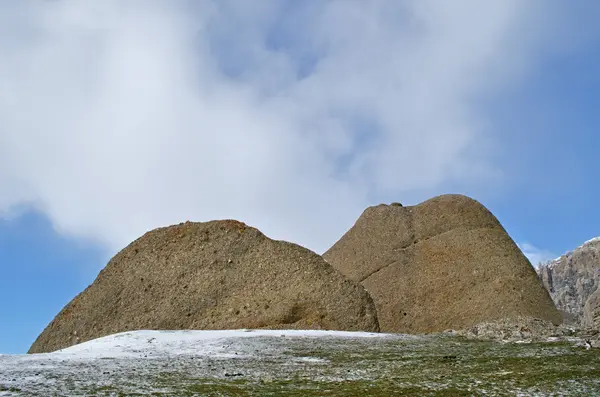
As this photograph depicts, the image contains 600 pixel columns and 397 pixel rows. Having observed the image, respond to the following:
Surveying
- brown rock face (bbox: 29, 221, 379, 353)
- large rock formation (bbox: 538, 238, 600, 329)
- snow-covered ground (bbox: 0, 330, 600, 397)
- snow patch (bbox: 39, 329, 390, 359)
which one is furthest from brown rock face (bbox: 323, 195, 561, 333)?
large rock formation (bbox: 538, 238, 600, 329)

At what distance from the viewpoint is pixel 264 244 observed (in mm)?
34781

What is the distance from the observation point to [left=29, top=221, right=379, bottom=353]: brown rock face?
31266mm

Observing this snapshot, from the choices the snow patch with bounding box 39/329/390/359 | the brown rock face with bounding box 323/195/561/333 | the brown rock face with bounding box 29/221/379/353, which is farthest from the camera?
the brown rock face with bounding box 323/195/561/333

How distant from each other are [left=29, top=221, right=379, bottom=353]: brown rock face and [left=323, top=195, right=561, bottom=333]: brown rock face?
11636 millimetres

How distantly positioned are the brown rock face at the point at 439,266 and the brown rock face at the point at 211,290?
1164cm

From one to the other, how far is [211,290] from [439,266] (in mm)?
19476

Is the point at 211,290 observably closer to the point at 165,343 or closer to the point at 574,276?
the point at 165,343

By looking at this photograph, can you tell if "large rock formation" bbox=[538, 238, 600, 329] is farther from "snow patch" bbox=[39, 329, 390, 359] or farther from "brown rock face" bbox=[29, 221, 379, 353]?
"snow patch" bbox=[39, 329, 390, 359]

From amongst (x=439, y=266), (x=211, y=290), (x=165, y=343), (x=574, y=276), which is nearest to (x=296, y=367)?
(x=165, y=343)

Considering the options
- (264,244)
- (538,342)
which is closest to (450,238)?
(264,244)

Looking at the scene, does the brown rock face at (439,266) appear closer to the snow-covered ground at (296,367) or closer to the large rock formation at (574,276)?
the snow-covered ground at (296,367)

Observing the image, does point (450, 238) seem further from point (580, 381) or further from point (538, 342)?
point (580, 381)

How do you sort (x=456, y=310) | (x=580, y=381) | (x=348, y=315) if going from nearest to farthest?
(x=580, y=381) < (x=348, y=315) < (x=456, y=310)

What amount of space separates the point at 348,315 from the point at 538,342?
10002 millimetres
